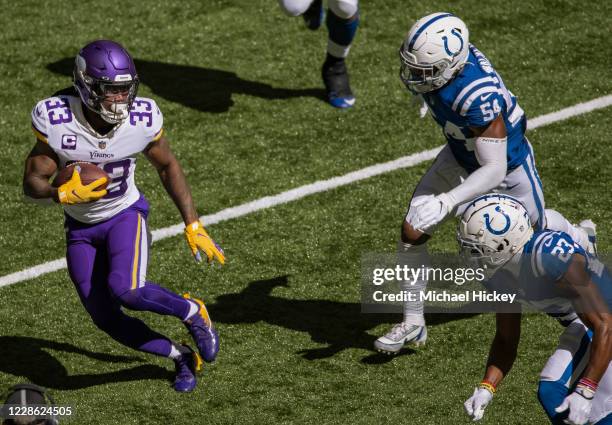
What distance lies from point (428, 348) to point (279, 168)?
2.33 metres

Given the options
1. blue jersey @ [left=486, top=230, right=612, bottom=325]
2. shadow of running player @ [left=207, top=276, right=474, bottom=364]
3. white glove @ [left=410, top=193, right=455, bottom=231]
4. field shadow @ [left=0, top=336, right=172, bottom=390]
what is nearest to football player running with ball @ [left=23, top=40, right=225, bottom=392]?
field shadow @ [left=0, top=336, right=172, bottom=390]

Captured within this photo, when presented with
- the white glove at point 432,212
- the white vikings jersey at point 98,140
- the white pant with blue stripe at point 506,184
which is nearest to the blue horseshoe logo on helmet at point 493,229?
the white glove at point 432,212

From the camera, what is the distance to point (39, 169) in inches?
255

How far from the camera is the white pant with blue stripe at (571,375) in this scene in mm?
5598

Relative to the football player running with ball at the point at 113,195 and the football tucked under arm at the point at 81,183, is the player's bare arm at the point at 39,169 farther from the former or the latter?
the football tucked under arm at the point at 81,183

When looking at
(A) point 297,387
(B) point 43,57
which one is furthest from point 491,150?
(B) point 43,57

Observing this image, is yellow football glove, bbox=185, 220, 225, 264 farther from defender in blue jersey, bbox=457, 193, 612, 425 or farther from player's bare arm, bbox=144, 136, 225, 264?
defender in blue jersey, bbox=457, 193, 612, 425

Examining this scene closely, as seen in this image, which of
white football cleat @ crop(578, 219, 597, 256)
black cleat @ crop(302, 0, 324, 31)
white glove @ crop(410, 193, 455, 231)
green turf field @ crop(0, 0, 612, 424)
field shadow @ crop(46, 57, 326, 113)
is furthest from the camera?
black cleat @ crop(302, 0, 324, 31)

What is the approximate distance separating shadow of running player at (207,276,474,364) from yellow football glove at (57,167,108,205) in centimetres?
156

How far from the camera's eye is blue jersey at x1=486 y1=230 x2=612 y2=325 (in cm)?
567

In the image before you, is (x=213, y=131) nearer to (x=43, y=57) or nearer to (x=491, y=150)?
(x=43, y=57)

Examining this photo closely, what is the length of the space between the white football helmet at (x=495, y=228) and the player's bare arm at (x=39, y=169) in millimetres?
2237

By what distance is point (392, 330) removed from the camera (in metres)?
7.07

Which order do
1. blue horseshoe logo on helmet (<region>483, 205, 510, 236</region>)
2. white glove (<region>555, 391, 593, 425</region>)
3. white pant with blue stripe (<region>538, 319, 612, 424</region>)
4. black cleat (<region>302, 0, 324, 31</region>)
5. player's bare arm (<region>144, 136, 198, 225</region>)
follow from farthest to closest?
black cleat (<region>302, 0, 324, 31</region>) < player's bare arm (<region>144, 136, 198, 225</region>) < blue horseshoe logo on helmet (<region>483, 205, 510, 236</region>) < white pant with blue stripe (<region>538, 319, 612, 424</region>) < white glove (<region>555, 391, 593, 425</region>)
